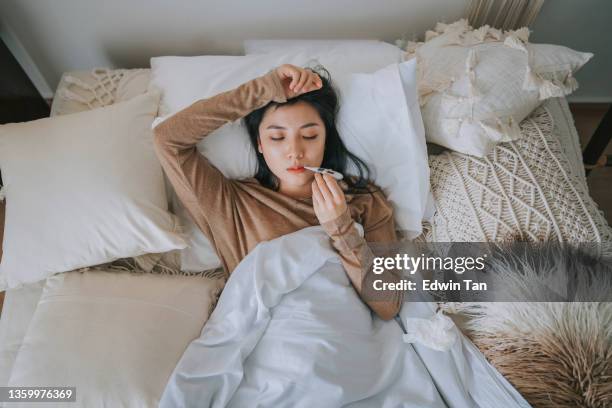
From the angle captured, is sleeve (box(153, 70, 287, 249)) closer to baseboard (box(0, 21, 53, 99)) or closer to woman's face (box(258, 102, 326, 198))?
woman's face (box(258, 102, 326, 198))

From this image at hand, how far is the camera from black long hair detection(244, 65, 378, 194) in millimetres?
976

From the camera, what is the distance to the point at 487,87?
938 millimetres

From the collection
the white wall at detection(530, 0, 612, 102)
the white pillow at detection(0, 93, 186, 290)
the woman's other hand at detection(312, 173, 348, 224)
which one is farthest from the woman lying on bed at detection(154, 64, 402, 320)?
the white wall at detection(530, 0, 612, 102)

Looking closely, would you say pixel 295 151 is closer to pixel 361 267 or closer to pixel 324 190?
pixel 324 190

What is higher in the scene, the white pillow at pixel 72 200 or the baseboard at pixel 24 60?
the baseboard at pixel 24 60

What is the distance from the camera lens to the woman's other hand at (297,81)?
909 millimetres

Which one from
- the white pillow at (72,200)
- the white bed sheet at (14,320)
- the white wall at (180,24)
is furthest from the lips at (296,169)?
the white bed sheet at (14,320)

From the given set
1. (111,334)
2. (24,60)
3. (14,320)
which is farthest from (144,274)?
(24,60)

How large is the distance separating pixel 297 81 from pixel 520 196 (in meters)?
0.63

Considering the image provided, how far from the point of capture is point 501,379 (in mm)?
794

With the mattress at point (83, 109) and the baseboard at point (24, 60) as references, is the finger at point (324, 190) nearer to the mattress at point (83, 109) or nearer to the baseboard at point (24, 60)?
the mattress at point (83, 109)

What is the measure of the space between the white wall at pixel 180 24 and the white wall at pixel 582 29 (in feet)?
1.30

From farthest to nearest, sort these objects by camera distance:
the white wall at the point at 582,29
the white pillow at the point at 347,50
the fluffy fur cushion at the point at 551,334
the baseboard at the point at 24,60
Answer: the white wall at the point at 582,29
the baseboard at the point at 24,60
the white pillow at the point at 347,50
the fluffy fur cushion at the point at 551,334

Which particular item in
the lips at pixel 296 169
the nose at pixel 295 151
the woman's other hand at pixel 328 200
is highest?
the nose at pixel 295 151
